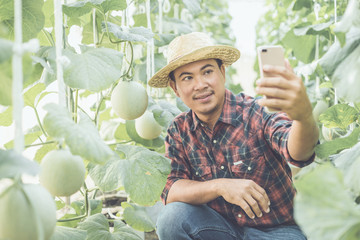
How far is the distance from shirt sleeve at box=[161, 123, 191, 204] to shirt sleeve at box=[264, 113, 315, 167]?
0.32 meters

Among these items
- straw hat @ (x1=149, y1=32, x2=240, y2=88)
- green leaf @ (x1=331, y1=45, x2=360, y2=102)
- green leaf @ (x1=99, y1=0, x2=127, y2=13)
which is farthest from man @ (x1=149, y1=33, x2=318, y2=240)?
green leaf @ (x1=331, y1=45, x2=360, y2=102)

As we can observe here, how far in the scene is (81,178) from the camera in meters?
0.83

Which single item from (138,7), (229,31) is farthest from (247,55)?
(138,7)

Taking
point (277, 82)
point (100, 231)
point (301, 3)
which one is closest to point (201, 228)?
point (100, 231)

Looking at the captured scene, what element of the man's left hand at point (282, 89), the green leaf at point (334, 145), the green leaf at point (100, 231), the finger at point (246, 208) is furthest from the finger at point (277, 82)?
the green leaf at point (100, 231)

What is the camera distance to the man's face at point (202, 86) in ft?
4.30

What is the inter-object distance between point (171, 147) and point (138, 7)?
3.47 ft

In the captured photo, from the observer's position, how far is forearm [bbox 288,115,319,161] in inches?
36.3

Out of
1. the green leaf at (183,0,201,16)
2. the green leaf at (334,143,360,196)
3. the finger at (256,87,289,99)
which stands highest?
the green leaf at (183,0,201,16)

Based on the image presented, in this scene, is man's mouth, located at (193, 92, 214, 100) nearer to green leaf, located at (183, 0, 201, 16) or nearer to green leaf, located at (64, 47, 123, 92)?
green leaf, located at (64, 47, 123, 92)

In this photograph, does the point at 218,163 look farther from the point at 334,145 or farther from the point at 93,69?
the point at 93,69

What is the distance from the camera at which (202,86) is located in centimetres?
130

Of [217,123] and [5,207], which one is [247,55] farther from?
[5,207]

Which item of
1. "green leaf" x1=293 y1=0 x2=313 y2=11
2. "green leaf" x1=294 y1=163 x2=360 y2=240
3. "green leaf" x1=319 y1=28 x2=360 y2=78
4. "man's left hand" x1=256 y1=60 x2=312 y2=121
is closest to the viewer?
"green leaf" x1=294 y1=163 x2=360 y2=240
